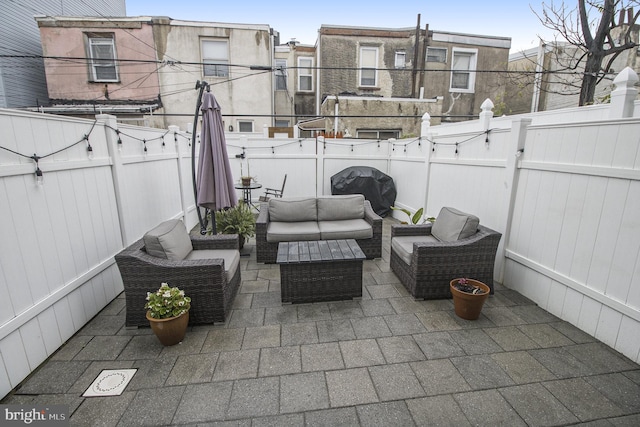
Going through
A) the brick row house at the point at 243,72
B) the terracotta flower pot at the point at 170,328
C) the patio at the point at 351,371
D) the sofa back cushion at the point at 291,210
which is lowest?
the patio at the point at 351,371

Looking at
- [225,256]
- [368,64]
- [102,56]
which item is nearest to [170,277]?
[225,256]

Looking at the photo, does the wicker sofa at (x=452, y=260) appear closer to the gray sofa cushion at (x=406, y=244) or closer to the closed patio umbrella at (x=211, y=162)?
the gray sofa cushion at (x=406, y=244)

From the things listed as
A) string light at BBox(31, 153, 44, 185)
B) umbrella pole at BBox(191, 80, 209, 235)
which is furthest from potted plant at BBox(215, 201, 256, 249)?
string light at BBox(31, 153, 44, 185)

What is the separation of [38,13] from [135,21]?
127 inches

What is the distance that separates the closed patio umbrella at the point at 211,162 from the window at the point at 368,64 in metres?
8.14

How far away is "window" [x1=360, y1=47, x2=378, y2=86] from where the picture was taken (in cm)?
1055

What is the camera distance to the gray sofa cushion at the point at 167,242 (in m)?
2.76

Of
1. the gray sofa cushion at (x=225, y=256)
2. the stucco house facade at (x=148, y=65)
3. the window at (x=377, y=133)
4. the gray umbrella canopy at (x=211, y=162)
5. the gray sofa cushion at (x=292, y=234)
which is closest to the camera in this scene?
the gray sofa cushion at (x=225, y=256)

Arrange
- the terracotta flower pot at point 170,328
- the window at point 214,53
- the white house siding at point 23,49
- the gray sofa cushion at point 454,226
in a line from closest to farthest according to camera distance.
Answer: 1. the terracotta flower pot at point 170,328
2. the gray sofa cushion at point 454,226
3. the white house siding at point 23,49
4. the window at point 214,53

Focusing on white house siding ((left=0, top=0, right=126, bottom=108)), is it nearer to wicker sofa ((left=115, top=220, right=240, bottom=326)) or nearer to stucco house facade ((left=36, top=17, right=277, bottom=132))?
stucco house facade ((left=36, top=17, right=277, bottom=132))

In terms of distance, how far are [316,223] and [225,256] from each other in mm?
1666

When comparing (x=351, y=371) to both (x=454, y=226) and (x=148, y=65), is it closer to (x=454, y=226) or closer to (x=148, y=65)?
(x=454, y=226)

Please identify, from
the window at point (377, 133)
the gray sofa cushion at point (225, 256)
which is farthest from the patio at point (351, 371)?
the window at point (377, 133)

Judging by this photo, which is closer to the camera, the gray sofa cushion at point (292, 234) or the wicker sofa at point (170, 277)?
the wicker sofa at point (170, 277)
